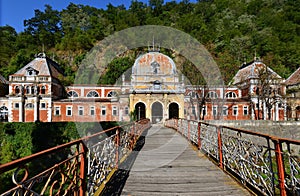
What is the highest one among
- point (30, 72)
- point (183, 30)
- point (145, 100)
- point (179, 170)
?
point (183, 30)

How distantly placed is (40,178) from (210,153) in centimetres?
596

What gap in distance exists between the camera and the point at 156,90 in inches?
1344

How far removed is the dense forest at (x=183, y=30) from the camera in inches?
→ 1880

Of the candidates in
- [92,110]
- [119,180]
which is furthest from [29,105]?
[119,180]

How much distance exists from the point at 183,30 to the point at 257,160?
58.0 metres

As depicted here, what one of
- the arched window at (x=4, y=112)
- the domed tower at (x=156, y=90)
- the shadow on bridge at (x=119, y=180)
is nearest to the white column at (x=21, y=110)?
the arched window at (x=4, y=112)

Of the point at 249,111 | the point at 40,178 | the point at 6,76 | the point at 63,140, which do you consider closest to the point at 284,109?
the point at 249,111

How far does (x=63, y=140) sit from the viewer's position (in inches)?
963

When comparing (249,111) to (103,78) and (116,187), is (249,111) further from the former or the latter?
(116,187)

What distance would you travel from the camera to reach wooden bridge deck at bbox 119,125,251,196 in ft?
14.5

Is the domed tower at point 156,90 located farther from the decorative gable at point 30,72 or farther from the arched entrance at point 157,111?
the decorative gable at point 30,72

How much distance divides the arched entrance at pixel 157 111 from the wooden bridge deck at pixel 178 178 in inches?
1047

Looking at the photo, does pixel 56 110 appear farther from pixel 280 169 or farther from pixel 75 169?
pixel 280 169

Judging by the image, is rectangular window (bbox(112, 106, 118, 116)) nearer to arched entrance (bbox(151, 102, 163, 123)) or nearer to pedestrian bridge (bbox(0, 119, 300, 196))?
arched entrance (bbox(151, 102, 163, 123))
